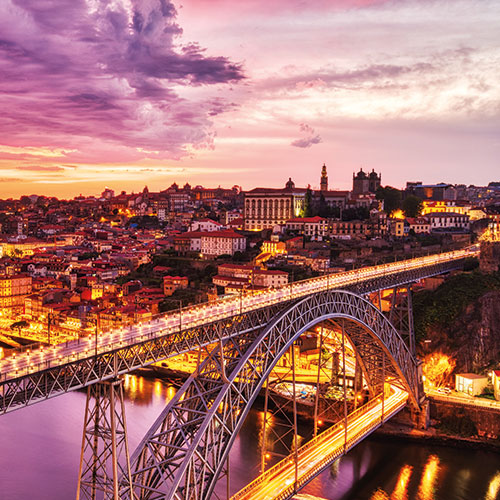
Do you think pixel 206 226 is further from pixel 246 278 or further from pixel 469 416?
pixel 469 416

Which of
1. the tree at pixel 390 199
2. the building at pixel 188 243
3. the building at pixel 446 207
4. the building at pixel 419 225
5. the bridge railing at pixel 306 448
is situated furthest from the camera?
the tree at pixel 390 199

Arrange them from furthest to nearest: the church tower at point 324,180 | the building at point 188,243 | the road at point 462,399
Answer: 1. the church tower at point 324,180
2. the building at point 188,243
3. the road at point 462,399

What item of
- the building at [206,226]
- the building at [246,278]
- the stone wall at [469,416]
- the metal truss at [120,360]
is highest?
the building at [206,226]

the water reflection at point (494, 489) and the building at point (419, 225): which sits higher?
the building at point (419, 225)

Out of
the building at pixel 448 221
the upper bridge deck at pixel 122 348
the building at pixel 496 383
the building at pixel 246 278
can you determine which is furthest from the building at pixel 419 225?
the upper bridge deck at pixel 122 348

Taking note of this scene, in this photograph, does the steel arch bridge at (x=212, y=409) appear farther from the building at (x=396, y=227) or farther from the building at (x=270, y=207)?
the building at (x=270, y=207)

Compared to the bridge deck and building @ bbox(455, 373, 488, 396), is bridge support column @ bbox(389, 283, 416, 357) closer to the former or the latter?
building @ bbox(455, 373, 488, 396)

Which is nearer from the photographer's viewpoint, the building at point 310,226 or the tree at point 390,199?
the building at point 310,226
